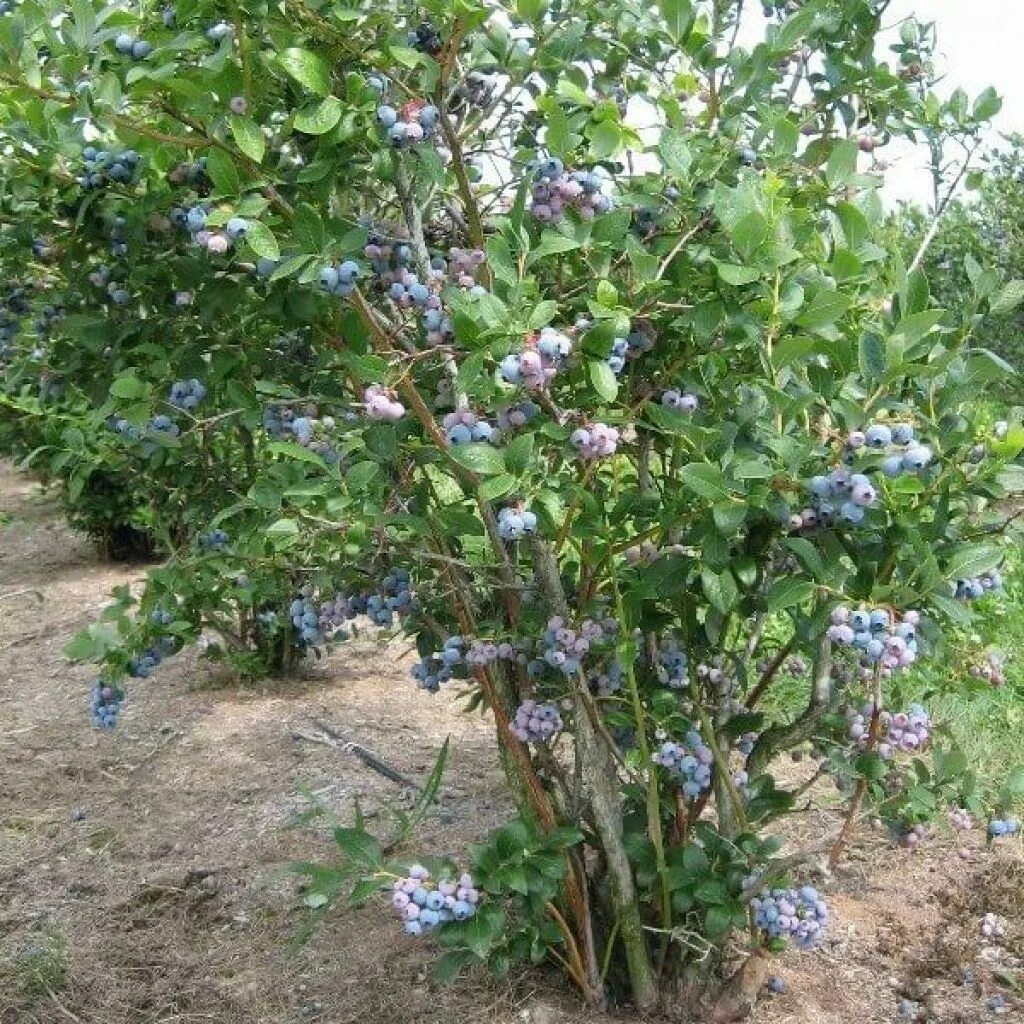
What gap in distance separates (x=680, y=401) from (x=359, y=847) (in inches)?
34.3

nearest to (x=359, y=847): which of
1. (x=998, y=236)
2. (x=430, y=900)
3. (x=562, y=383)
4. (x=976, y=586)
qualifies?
(x=430, y=900)

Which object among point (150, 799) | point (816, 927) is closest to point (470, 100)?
point (816, 927)

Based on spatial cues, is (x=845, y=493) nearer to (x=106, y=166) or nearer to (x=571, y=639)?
(x=571, y=639)

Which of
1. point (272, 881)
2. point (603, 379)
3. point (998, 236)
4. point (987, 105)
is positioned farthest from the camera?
point (998, 236)

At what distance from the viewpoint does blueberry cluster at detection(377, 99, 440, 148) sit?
180 centimetres

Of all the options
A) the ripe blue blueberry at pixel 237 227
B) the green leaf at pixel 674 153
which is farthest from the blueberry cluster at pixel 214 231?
the green leaf at pixel 674 153

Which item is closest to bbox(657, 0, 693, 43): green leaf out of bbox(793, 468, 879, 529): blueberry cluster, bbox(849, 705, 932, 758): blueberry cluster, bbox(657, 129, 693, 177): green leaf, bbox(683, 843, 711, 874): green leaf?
bbox(657, 129, 693, 177): green leaf

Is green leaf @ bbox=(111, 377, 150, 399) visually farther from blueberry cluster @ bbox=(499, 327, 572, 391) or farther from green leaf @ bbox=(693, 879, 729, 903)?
green leaf @ bbox=(693, 879, 729, 903)

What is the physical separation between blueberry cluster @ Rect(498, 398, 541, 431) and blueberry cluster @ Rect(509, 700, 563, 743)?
0.56 m

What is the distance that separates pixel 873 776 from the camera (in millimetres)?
2152

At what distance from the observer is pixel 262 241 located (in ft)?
5.95

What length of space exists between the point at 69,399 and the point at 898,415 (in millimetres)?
2550

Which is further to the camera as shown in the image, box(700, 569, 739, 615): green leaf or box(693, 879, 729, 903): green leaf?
box(693, 879, 729, 903): green leaf

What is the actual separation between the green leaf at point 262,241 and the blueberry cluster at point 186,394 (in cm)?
50
